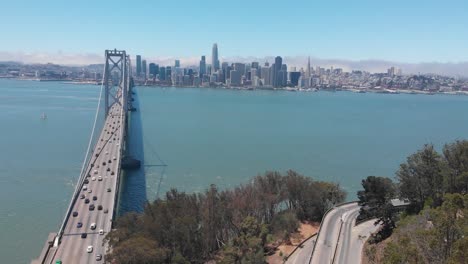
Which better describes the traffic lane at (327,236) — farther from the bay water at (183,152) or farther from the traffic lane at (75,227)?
the bay water at (183,152)

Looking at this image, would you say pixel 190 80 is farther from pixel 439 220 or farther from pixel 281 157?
pixel 439 220

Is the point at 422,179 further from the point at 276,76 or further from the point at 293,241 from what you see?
the point at 276,76

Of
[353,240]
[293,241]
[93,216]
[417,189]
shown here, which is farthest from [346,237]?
[93,216]

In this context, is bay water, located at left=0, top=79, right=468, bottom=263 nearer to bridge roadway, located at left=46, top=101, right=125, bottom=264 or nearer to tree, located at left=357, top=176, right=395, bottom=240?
bridge roadway, located at left=46, top=101, right=125, bottom=264

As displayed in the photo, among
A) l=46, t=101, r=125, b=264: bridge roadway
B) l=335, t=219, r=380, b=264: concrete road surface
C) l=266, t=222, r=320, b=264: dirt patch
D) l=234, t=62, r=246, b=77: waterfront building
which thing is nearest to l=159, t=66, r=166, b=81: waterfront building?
l=234, t=62, r=246, b=77: waterfront building

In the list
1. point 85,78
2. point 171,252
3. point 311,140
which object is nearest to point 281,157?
point 311,140

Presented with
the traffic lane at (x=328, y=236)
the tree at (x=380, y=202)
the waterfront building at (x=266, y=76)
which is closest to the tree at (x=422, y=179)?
the tree at (x=380, y=202)

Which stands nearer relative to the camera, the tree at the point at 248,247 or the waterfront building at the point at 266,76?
the tree at the point at 248,247
